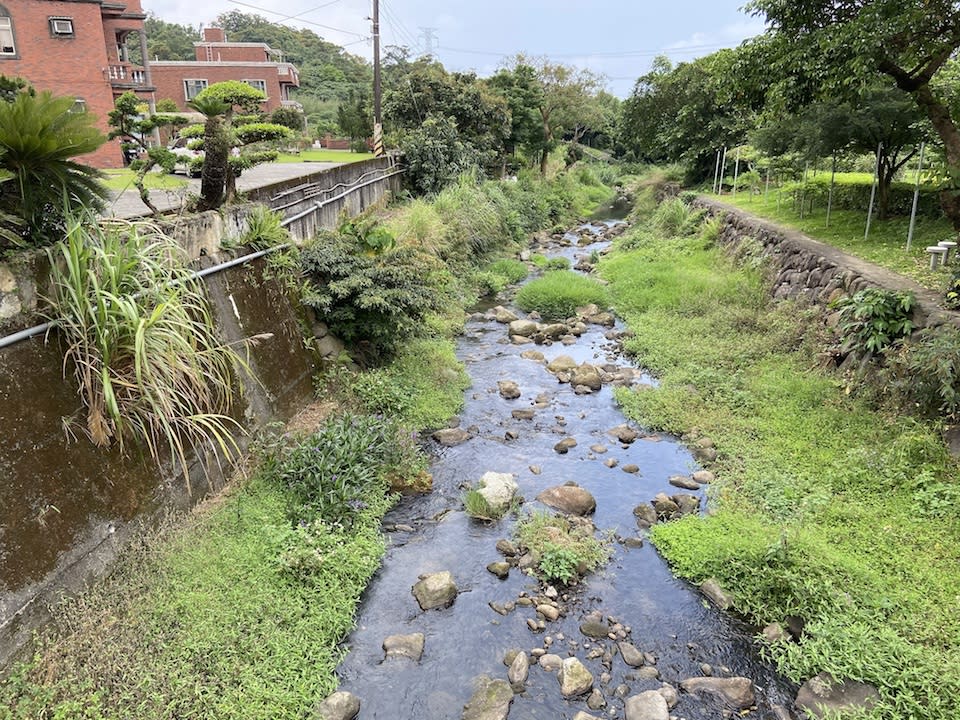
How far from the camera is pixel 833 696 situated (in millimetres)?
4543

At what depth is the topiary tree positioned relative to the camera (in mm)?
7594

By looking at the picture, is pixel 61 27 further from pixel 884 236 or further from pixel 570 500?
pixel 884 236

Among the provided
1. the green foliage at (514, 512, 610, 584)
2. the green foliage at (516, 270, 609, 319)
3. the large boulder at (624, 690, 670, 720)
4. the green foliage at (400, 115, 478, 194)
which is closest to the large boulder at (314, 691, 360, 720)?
the large boulder at (624, 690, 670, 720)

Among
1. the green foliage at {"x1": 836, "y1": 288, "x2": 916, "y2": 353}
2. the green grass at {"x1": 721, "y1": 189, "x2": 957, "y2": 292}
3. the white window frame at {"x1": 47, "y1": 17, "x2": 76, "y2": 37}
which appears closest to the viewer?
the green foliage at {"x1": 836, "y1": 288, "x2": 916, "y2": 353}

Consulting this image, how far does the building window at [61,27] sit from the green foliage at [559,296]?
1928 cm

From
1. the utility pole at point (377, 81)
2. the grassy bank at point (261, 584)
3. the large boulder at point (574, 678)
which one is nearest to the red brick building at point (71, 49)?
the utility pole at point (377, 81)

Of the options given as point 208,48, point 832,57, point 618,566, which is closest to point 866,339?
point 832,57

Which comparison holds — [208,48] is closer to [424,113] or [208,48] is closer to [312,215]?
[424,113]

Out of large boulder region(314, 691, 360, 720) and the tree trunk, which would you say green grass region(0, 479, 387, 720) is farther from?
the tree trunk

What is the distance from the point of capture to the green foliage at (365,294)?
29.7 ft

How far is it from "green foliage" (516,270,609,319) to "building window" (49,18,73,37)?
19.3 metres

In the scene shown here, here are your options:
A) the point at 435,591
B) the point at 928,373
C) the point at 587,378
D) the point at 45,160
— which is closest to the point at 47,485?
the point at 45,160

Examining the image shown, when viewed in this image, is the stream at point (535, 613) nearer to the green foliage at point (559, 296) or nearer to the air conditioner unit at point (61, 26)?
the green foliage at point (559, 296)

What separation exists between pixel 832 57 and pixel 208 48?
164 feet
